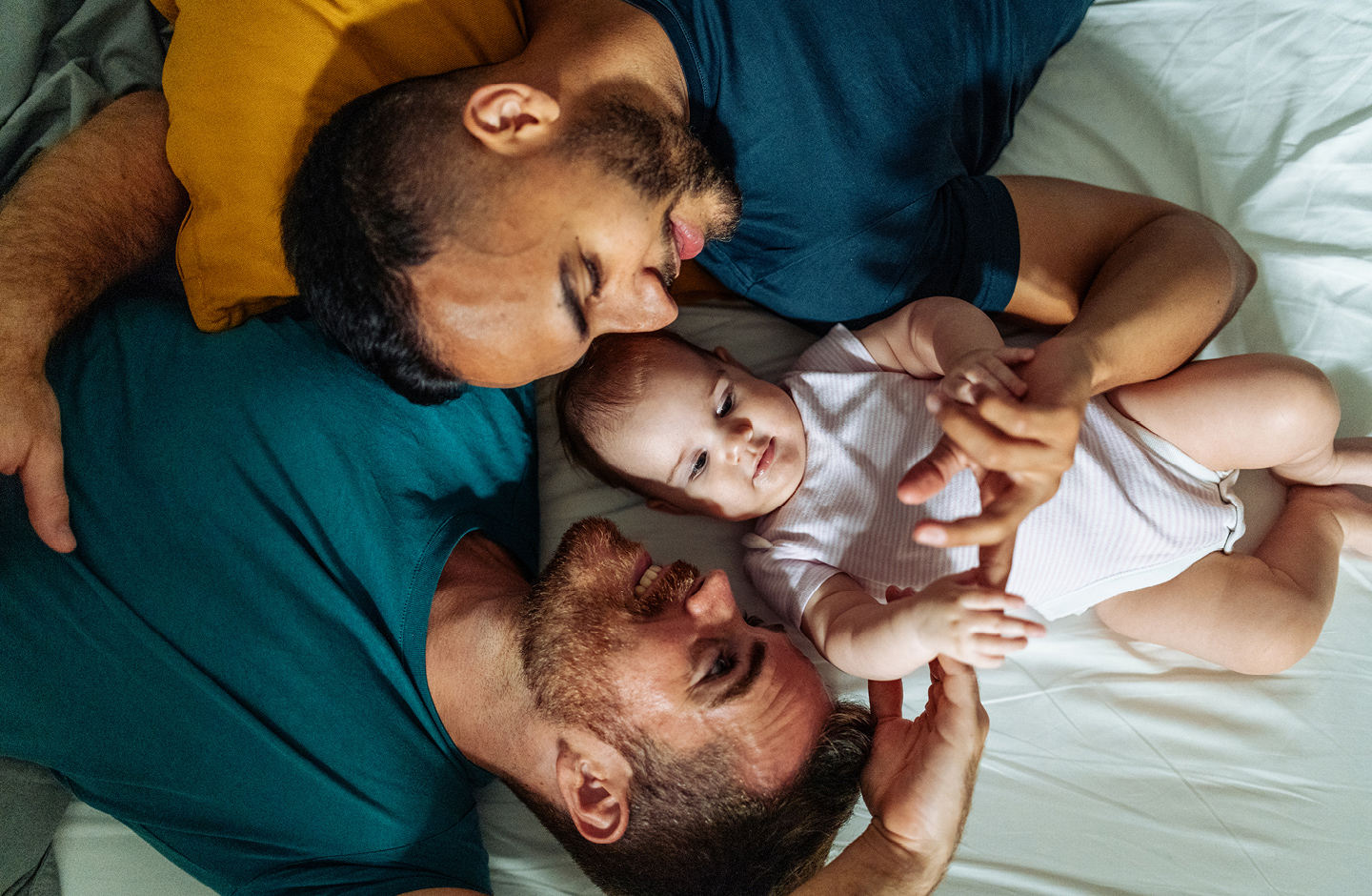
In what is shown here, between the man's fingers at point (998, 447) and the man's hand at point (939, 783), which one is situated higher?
the man's fingers at point (998, 447)

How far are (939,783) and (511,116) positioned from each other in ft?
3.82

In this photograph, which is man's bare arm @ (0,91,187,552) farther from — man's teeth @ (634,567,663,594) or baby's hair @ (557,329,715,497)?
man's teeth @ (634,567,663,594)

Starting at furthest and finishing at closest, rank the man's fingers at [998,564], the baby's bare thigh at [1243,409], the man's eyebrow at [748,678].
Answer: the baby's bare thigh at [1243,409]
the man's eyebrow at [748,678]
the man's fingers at [998,564]

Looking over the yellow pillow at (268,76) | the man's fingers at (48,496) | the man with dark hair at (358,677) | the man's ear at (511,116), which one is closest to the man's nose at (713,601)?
the man with dark hair at (358,677)

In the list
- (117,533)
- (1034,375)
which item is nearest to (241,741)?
(117,533)

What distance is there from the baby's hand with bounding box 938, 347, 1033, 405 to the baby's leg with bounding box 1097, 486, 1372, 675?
2.06 feet

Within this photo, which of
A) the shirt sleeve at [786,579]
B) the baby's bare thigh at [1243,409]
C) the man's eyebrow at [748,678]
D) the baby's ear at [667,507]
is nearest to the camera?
the man's eyebrow at [748,678]

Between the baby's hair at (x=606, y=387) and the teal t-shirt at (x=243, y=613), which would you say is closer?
the teal t-shirt at (x=243, y=613)

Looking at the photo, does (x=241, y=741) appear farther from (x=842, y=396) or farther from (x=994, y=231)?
(x=994, y=231)

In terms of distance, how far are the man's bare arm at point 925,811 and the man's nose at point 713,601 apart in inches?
13.3

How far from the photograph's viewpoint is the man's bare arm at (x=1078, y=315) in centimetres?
104

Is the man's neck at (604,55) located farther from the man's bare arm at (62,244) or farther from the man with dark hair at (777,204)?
the man's bare arm at (62,244)

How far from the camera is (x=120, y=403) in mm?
1473

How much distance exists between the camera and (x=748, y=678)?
1268 mm
